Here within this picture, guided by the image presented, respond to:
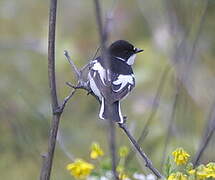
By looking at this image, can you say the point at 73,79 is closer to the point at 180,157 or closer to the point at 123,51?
the point at 123,51

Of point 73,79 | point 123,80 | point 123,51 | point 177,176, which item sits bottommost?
point 73,79

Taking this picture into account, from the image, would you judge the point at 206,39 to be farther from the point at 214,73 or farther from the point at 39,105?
the point at 39,105

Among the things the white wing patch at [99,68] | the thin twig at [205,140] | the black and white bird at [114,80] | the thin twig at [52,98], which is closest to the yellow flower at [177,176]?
the thin twig at [205,140]

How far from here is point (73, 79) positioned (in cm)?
622

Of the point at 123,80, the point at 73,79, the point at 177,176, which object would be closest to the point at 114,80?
the point at 123,80

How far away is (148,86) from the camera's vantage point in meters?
6.48

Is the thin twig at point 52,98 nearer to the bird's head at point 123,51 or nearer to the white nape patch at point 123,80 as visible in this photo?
the white nape patch at point 123,80

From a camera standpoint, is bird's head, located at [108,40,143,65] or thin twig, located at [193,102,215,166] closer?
thin twig, located at [193,102,215,166]

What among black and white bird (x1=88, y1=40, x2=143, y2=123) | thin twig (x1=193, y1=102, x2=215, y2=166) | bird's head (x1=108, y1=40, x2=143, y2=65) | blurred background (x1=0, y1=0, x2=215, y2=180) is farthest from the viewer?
blurred background (x1=0, y1=0, x2=215, y2=180)

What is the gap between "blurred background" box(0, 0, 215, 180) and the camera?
550 centimetres

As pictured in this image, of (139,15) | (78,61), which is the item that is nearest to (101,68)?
(78,61)

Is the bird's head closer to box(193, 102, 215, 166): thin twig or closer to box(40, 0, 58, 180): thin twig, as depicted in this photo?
box(193, 102, 215, 166): thin twig

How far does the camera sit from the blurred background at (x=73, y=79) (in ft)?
18.0

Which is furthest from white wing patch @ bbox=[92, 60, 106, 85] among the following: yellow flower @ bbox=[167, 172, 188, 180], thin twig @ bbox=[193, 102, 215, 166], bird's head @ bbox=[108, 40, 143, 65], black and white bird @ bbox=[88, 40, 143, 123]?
yellow flower @ bbox=[167, 172, 188, 180]
